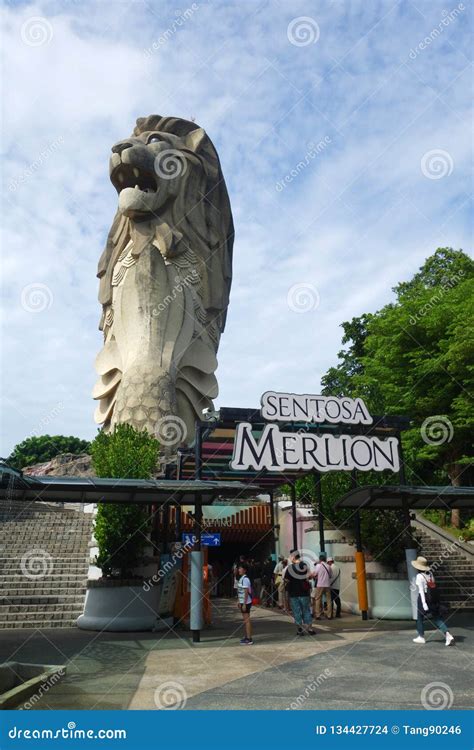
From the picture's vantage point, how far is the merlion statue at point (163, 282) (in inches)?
1308

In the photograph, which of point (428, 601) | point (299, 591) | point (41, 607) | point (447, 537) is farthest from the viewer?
point (447, 537)

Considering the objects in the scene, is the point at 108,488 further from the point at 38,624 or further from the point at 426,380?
the point at 426,380

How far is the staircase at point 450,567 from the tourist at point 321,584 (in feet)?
9.18

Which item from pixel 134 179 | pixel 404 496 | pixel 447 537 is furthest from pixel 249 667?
pixel 134 179

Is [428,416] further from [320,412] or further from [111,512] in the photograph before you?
[111,512]

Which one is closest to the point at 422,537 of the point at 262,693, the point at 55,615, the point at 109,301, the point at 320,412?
the point at 320,412

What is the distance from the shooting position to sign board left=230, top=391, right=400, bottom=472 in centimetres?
1232

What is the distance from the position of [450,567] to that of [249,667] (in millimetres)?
10552

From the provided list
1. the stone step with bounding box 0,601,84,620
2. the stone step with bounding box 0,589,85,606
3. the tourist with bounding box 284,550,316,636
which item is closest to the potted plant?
the stone step with bounding box 0,601,84,620

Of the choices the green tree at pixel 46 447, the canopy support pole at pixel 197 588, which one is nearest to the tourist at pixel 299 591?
the canopy support pole at pixel 197 588

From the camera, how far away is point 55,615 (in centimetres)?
1365

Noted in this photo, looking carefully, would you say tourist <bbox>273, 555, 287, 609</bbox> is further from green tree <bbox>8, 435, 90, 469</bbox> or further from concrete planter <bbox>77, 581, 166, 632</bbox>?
green tree <bbox>8, 435, 90, 469</bbox>

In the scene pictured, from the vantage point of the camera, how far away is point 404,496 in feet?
41.7

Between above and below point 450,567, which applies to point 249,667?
below
